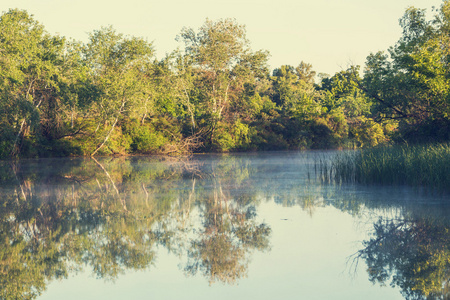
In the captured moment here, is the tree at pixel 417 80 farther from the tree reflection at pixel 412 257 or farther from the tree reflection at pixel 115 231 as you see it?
the tree reflection at pixel 412 257

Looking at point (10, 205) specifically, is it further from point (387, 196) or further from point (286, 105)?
point (286, 105)

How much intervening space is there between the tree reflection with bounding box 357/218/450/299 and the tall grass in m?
4.11

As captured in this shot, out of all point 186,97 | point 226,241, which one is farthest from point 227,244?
point 186,97

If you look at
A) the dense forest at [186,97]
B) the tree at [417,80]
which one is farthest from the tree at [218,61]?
the tree at [417,80]

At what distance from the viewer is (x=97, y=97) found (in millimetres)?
33219

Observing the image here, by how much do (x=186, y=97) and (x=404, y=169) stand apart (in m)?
27.0

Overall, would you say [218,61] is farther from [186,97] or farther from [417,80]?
[417,80]

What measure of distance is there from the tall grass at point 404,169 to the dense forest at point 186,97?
5.36 meters

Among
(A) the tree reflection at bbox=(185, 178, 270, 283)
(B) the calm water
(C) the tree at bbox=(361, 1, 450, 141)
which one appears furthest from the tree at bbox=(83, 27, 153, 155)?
(A) the tree reflection at bbox=(185, 178, 270, 283)

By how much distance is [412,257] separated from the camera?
6898mm

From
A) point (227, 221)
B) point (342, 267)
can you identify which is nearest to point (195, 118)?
point (227, 221)

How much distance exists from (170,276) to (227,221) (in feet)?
12.1

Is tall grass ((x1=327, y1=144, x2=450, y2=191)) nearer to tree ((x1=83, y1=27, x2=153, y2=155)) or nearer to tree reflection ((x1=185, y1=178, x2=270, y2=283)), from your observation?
tree reflection ((x1=185, y1=178, x2=270, y2=283))

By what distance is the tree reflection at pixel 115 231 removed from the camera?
6695 mm
